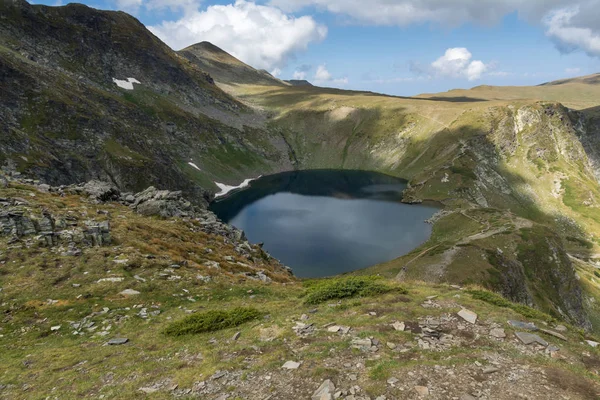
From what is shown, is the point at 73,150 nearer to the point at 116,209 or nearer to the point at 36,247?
the point at 116,209

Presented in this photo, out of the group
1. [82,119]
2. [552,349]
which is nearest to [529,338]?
[552,349]

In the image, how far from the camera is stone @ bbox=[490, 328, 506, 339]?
15.1m

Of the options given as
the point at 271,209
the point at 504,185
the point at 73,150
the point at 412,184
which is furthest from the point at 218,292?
the point at 504,185

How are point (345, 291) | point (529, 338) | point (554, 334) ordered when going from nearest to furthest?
point (529, 338) → point (554, 334) → point (345, 291)

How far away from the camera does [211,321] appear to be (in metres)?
18.8

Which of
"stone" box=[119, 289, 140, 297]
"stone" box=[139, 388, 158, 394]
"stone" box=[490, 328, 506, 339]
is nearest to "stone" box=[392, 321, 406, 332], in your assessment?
"stone" box=[490, 328, 506, 339]

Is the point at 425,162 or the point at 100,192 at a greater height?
the point at 100,192

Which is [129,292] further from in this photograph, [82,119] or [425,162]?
[425,162]

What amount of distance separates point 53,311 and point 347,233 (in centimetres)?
9492

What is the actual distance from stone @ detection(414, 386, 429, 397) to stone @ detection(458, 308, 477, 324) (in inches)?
268

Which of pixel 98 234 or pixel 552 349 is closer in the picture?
pixel 552 349

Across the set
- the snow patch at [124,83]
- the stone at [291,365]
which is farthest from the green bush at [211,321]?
the snow patch at [124,83]

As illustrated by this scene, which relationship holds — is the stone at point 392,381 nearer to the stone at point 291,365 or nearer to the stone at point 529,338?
the stone at point 291,365

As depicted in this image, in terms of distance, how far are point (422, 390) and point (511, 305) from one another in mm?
10702
